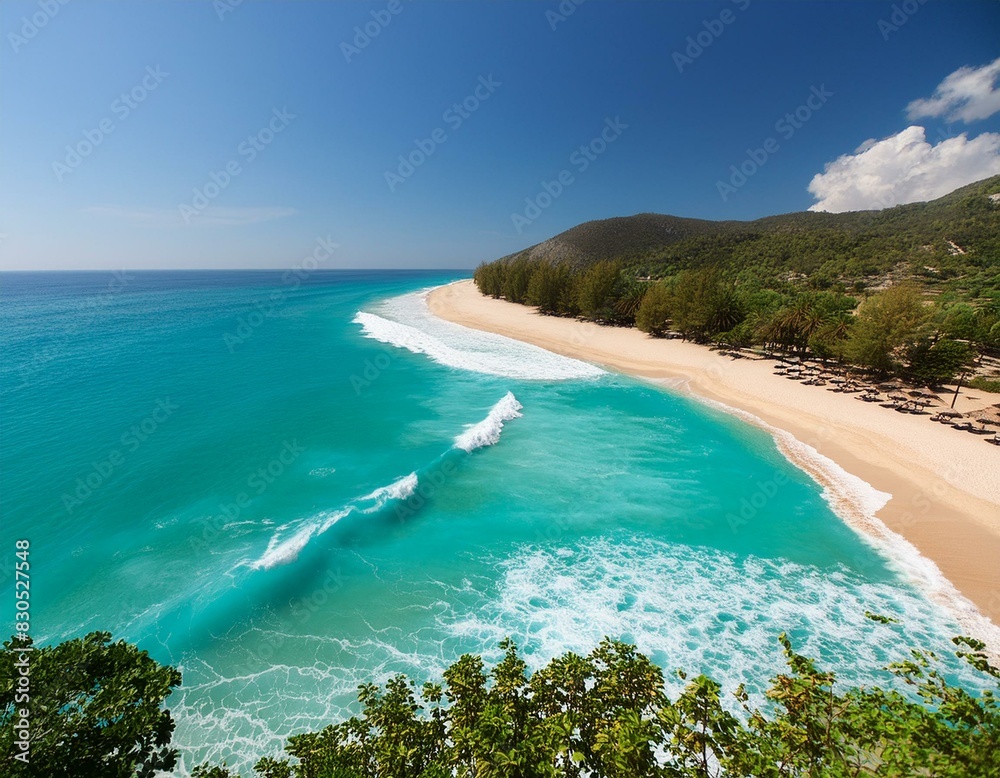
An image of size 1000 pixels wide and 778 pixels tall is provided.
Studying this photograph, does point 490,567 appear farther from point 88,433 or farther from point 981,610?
point 88,433

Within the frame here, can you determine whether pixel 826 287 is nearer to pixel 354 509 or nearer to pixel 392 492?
pixel 392 492

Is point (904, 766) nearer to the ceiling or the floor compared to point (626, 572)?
nearer to the ceiling

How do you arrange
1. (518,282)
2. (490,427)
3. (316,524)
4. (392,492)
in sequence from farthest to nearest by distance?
(518,282)
(490,427)
(392,492)
(316,524)

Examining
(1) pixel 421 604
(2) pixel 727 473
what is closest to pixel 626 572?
(1) pixel 421 604

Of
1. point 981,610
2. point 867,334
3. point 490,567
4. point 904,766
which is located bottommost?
point 490,567

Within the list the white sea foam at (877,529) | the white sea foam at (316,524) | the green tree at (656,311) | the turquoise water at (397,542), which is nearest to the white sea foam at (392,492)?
the white sea foam at (316,524)

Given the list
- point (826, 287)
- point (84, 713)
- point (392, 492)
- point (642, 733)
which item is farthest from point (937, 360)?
point (84, 713)

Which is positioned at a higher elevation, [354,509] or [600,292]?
[600,292]

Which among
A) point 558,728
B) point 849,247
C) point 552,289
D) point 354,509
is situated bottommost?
point 354,509
